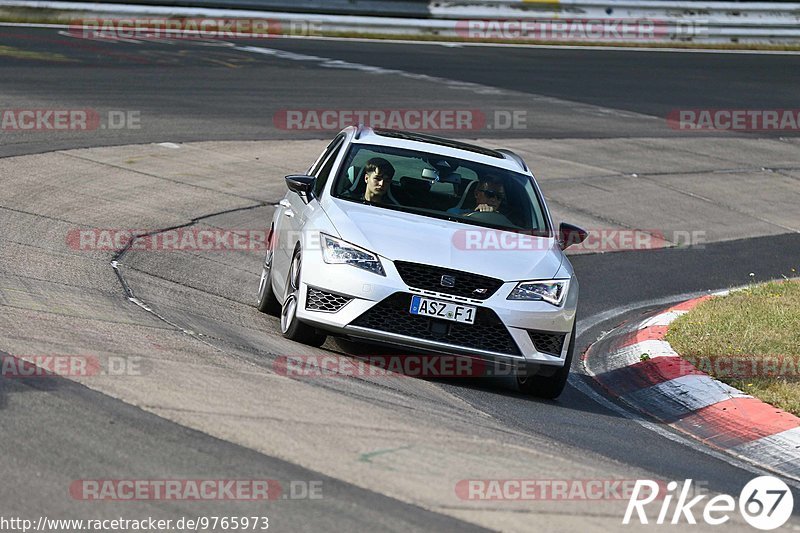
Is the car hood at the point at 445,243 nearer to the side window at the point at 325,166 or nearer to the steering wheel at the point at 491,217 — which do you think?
the steering wheel at the point at 491,217

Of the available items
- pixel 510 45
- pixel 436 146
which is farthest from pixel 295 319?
pixel 510 45

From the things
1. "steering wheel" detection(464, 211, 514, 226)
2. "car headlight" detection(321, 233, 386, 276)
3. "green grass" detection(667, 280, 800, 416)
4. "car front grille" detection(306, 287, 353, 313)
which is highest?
"steering wheel" detection(464, 211, 514, 226)

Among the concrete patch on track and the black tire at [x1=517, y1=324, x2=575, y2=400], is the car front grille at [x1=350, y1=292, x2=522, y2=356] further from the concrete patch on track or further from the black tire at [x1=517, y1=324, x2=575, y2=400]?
the black tire at [x1=517, y1=324, x2=575, y2=400]

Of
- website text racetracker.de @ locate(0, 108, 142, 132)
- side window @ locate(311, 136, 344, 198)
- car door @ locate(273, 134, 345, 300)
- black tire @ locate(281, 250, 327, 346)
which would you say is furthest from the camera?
A: website text racetracker.de @ locate(0, 108, 142, 132)

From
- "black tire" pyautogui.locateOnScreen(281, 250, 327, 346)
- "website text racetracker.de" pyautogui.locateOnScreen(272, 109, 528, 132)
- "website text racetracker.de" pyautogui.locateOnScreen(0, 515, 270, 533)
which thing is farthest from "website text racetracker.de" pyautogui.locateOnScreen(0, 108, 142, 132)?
"website text racetracker.de" pyautogui.locateOnScreen(0, 515, 270, 533)

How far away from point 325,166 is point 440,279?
215 cm

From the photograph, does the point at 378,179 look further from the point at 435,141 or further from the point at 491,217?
the point at 435,141

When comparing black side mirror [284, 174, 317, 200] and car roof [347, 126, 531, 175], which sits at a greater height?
car roof [347, 126, 531, 175]

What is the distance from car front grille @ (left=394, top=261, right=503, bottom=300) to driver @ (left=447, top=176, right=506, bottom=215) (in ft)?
3.87

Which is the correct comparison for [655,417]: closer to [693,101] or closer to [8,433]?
[8,433]

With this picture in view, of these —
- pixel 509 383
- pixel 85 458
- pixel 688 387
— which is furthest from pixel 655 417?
pixel 85 458

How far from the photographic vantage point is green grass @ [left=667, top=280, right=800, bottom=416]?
29.8 ft

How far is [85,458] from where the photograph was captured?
549 cm

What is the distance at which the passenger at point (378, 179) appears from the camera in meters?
9.30
